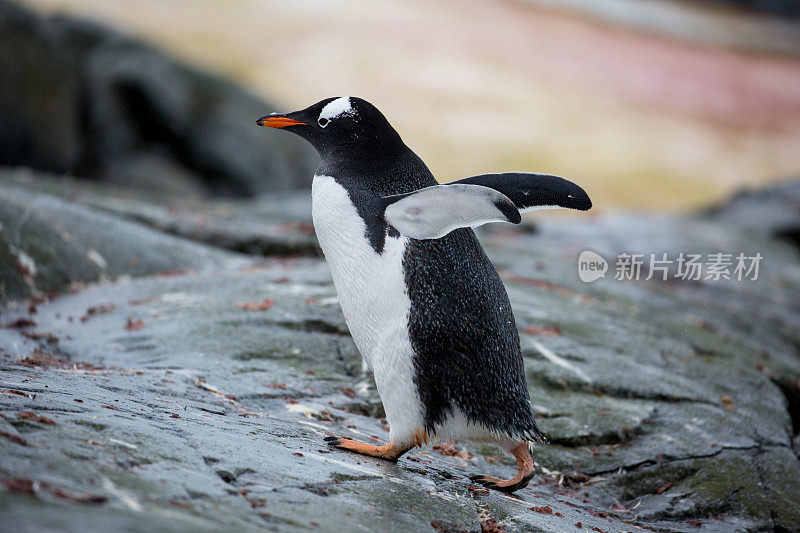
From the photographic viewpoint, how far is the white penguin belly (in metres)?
3.03

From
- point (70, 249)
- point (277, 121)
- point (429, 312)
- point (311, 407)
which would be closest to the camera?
point (429, 312)

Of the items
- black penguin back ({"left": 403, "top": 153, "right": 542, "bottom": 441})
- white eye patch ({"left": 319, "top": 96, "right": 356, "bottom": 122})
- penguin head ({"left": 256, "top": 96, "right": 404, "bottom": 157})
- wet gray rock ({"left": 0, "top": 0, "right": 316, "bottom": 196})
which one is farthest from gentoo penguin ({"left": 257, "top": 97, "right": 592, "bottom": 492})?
wet gray rock ({"left": 0, "top": 0, "right": 316, "bottom": 196})

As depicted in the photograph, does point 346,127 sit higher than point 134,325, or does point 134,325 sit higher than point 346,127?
point 346,127

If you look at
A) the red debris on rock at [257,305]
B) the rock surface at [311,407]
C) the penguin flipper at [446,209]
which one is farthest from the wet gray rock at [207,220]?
the penguin flipper at [446,209]

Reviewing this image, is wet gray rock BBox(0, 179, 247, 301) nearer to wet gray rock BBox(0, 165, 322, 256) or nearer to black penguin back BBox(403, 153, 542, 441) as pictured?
wet gray rock BBox(0, 165, 322, 256)

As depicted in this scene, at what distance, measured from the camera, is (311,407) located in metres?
3.75

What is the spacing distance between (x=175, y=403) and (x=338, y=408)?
0.95 meters

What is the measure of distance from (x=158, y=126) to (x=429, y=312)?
12097mm

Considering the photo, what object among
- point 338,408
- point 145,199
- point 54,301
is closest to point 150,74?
point 145,199

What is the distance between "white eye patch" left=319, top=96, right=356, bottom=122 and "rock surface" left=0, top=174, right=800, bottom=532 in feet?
4.39

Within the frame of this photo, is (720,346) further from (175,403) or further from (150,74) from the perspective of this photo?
(150,74)

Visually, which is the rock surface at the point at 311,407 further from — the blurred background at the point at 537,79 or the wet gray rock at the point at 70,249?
the blurred background at the point at 537,79

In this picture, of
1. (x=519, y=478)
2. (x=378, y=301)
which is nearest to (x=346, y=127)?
(x=378, y=301)

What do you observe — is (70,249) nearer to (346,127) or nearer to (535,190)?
(346,127)
